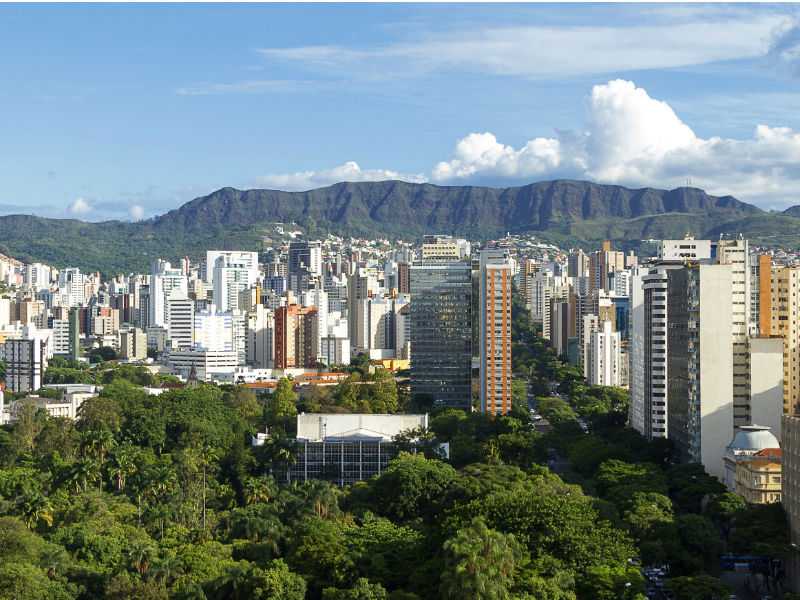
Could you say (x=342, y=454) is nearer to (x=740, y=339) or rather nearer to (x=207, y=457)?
(x=207, y=457)

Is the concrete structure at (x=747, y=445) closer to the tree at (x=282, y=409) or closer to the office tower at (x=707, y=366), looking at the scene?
the office tower at (x=707, y=366)

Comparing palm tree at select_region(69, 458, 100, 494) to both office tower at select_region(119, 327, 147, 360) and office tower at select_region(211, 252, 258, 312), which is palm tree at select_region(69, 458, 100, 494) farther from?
office tower at select_region(211, 252, 258, 312)

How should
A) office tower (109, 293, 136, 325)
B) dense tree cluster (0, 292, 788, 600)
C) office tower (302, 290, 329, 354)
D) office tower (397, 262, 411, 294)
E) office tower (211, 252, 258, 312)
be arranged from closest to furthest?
1. dense tree cluster (0, 292, 788, 600)
2. office tower (302, 290, 329, 354)
3. office tower (211, 252, 258, 312)
4. office tower (109, 293, 136, 325)
5. office tower (397, 262, 411, 294)

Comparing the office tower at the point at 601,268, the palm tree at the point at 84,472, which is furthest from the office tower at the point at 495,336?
the office tower at the point at 601,268

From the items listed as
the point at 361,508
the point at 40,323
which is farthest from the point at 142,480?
the point at 40,323

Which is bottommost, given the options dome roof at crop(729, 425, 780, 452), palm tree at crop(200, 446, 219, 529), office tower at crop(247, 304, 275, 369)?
palm tree at crop(200, 446, 219, 529)

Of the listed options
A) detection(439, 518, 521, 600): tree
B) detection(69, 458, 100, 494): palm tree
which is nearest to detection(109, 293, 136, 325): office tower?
detection(69, 458, 100, 494): palm tree

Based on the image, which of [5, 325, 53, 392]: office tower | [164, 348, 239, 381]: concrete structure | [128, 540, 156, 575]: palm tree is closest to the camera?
[128, 540, 156, 575]: palm tree
